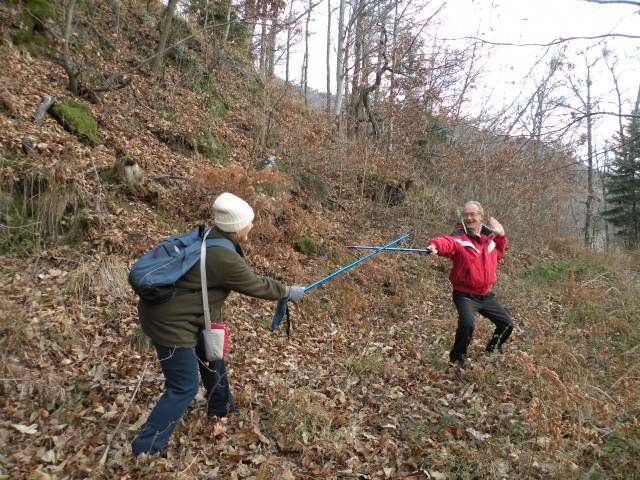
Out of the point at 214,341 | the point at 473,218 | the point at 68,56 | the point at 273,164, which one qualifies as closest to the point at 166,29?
the point at 68,56

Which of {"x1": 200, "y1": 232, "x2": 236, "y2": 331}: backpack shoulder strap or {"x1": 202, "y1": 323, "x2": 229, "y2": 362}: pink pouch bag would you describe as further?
{"x1": 202, "y1": 323, "x2": 229, "y2": 362}: pink pouch bag

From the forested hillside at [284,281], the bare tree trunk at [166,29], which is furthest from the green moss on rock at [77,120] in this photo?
the bare tree trunk at [166,29]

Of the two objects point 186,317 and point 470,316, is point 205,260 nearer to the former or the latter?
point 186,317

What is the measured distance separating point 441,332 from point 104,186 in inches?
236

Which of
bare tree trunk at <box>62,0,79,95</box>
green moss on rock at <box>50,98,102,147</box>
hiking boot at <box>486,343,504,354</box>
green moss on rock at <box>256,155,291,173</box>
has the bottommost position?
hiking boot at <box>486,343,504,354</box>

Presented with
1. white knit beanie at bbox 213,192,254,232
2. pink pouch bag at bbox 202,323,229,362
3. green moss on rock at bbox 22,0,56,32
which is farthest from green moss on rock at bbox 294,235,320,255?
green moss on rock at bbox 22,0,56,32

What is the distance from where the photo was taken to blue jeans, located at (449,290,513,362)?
510cm

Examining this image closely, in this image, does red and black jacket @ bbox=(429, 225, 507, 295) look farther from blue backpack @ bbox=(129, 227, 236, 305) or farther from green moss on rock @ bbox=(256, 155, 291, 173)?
green moss on rock @ bbox=(256, 155, 291, 173)

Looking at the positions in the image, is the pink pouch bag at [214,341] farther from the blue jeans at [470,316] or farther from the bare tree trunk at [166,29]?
the bare tree trunk at [166,29]

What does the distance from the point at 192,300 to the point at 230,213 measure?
0.73 m

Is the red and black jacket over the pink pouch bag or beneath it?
over

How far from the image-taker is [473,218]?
5.26 m

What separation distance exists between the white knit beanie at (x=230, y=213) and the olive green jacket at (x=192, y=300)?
0.11 meters

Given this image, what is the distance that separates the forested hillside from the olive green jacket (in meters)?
0.87
